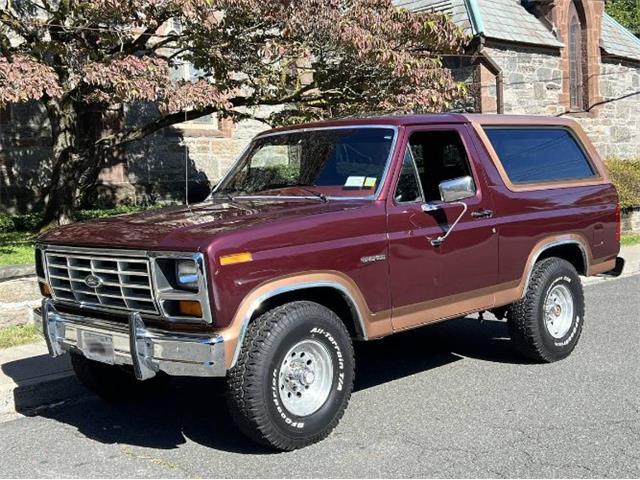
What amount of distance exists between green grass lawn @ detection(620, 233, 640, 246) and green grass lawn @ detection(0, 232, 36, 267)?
1116 cm

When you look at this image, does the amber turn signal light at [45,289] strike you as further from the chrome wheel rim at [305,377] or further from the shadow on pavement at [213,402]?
the chrome wheel rim at [305,377]

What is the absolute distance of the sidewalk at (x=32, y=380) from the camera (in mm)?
5703

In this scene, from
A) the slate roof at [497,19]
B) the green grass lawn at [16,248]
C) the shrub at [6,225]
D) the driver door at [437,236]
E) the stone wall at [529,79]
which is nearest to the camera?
the driver door at [437,236]

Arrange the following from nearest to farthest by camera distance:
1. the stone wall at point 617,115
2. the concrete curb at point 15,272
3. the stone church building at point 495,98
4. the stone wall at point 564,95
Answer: the concrete curb at point 15,272, the stone church building at point 495,98, the stone wall at point 564,95, the stone wall at point 617,115

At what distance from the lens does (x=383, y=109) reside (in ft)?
32.9

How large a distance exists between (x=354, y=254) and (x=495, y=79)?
15.2 meters

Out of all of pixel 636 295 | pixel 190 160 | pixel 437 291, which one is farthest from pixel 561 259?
pixel 190 160

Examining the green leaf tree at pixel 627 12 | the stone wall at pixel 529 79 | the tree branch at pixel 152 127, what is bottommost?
the tree branch at pixel 152 127

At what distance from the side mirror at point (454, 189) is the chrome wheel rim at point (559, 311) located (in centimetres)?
161

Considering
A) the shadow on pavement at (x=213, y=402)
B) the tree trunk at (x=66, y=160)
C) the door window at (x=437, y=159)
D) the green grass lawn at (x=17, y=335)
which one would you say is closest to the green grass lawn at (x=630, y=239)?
the shadow on pavement at (x=213, y=402)

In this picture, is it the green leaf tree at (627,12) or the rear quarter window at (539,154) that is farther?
the green leaf tree at (627,12)

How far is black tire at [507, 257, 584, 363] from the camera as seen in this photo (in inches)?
242

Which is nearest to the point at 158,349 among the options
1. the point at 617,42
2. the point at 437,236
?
the point at 437,236

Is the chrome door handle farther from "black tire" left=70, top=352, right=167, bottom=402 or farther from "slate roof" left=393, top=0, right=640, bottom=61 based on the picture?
"slate roof" left=393, top=0, right=640, bottom=61
